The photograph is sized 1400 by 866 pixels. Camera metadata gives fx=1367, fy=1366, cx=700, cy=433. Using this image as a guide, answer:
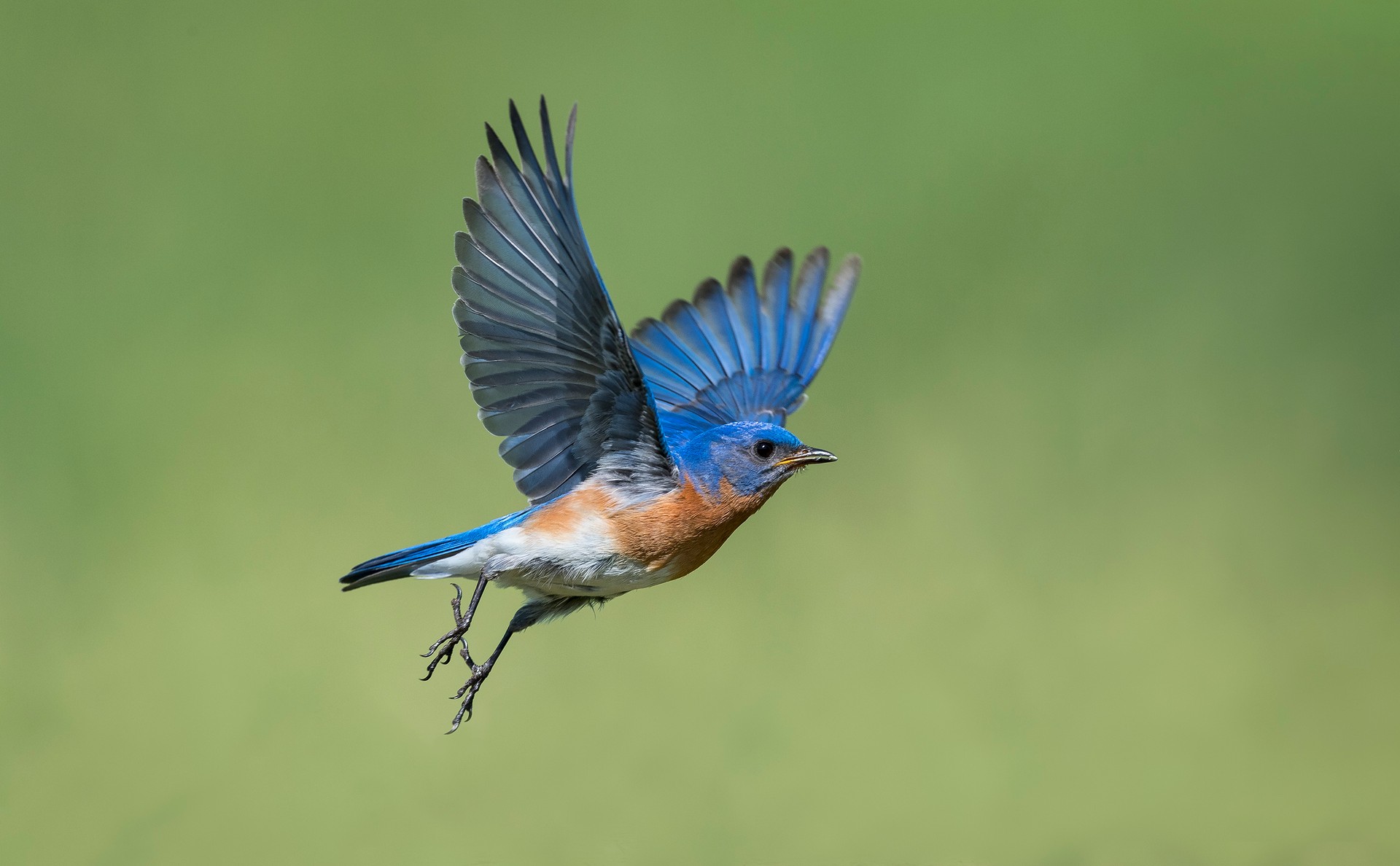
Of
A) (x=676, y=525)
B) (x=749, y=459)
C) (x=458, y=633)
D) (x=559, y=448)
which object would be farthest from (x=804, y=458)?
(x=458, y=633)

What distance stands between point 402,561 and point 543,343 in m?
0.58

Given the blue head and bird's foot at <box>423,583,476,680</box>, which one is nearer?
bird's foot at <box>423,583,476,680</box>

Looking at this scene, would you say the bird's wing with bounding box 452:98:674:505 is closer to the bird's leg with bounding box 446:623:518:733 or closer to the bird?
the bird

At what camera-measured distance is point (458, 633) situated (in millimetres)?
2799

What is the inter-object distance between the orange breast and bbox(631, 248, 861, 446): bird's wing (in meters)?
1.13

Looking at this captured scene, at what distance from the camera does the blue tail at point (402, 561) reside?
3061mm

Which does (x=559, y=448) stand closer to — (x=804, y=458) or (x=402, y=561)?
(x=402, y=561)

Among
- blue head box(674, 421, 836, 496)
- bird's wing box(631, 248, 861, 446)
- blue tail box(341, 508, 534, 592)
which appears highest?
bird's wing box(631, 248, 861, 446)

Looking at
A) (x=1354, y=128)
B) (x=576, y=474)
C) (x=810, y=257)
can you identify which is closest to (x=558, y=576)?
(x=576, y=474)

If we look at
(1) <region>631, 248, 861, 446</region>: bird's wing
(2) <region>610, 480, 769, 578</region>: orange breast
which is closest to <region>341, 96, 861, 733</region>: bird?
(2) <region>610, 480, 769, 578</region>: orange breast

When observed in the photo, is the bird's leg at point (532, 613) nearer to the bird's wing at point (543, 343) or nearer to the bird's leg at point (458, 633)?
the bird's leg at point (458, 633)

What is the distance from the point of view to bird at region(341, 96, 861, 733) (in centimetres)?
288

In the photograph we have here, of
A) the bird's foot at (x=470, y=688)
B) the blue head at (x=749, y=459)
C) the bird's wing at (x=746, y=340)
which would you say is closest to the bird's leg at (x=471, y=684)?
the bird's foot at (x=470, y=688)

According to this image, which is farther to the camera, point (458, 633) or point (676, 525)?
point (676, 525)
